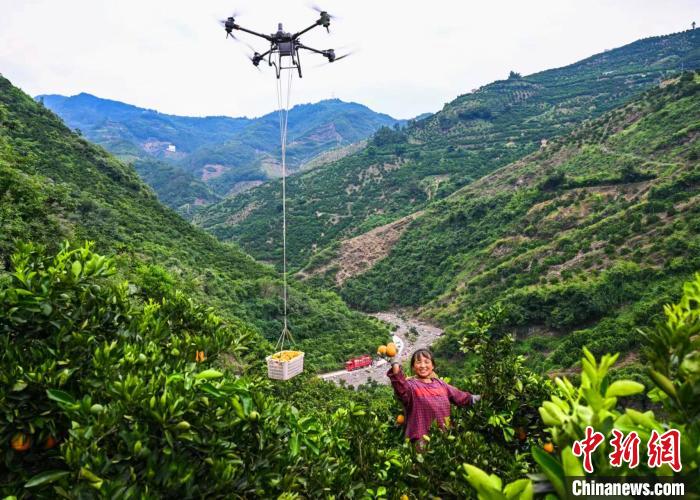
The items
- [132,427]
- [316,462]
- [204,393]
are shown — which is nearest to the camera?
[132,427]

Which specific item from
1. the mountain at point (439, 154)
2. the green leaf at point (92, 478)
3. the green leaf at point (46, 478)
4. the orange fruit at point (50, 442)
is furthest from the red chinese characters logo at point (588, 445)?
the mountain at point (439, 154)

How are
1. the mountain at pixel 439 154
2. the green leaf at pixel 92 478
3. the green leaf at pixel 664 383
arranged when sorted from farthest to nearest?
the mountain at pixel 439 154 → the green leaf at pixel 92 478 → the green leaf at pixel 664 383

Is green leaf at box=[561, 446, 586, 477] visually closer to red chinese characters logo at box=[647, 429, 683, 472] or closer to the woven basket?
red chinese characters logo at box=[647, 429, 683, 472]

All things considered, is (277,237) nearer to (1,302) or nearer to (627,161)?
(627,161)

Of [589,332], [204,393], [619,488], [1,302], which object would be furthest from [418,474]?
[589,332]

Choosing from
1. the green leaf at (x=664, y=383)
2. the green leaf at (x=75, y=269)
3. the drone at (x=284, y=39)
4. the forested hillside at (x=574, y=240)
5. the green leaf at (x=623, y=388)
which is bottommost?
the forested hillside at (x=574, y=240)

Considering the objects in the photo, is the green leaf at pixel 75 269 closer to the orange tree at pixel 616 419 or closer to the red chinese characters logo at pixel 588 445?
the orange tree at pixel 616 419
